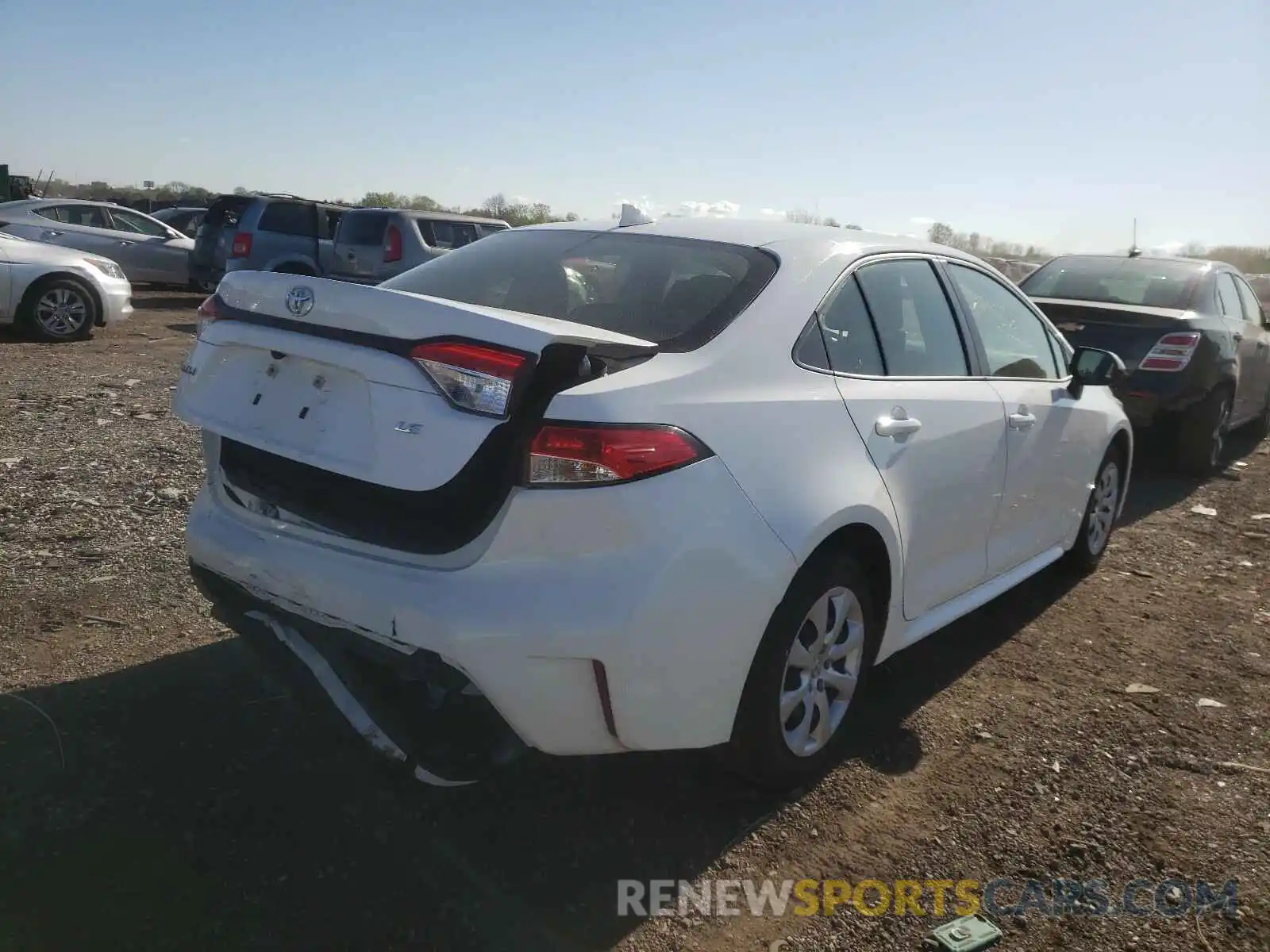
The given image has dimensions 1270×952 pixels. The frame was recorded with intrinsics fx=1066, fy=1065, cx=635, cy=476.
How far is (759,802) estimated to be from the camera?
124 inches

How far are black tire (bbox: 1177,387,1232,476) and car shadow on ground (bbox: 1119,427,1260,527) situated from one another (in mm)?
114

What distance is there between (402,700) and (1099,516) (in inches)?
158

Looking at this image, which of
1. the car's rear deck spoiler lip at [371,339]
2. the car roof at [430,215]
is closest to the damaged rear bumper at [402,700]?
the car's rear deck spoiler lip at [371,339]

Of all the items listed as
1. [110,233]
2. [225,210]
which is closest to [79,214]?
[110,233]

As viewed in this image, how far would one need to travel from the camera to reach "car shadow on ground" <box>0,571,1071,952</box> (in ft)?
8.18

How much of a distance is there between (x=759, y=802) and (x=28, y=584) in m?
3.11

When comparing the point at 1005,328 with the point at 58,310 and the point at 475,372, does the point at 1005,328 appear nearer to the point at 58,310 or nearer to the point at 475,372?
the point at 475,372

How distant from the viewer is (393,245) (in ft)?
49.4

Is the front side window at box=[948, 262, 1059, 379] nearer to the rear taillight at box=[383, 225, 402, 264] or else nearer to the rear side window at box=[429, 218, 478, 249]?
Result: the rear side window at box=[429, 218, 478, 249]

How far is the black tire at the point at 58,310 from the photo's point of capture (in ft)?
35.3

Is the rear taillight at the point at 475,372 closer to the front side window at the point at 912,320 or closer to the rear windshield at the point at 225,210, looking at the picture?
the front side window at the point at 912,320

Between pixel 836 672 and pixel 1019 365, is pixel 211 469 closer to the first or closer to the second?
pixel 836 672

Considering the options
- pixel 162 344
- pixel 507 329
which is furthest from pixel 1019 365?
pixel 162 344

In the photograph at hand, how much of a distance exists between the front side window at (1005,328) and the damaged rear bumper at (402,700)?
8.23 feet
